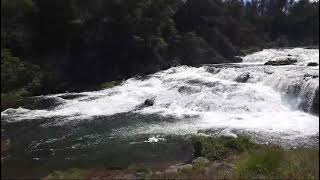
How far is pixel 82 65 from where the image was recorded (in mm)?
37406

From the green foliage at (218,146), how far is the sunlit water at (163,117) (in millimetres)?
550

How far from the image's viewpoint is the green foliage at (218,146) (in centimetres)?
1633

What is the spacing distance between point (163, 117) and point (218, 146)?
6.67 meters

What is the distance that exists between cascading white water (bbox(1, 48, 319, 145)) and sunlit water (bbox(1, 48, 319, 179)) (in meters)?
0.04

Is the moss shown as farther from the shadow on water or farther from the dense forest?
the shadow on water

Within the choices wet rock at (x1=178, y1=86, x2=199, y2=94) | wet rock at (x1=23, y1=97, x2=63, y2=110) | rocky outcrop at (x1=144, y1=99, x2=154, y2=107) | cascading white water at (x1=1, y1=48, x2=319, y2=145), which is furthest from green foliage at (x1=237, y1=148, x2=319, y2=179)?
wet rock at (x1=23, y1=97, x2=63, y2=110)

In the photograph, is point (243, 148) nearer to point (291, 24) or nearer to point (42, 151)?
point (42, 151)

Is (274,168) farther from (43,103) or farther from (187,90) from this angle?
(43,103)

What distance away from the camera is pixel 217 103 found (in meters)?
25.7

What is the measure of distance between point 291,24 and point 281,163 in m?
30.5

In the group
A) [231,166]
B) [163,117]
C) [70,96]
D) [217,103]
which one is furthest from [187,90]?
[231,166]

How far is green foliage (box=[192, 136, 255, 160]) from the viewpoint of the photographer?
1633 cm

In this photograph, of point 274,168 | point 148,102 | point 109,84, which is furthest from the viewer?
point 109,84

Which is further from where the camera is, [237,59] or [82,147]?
[237,59]
